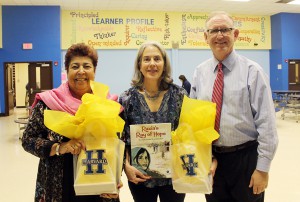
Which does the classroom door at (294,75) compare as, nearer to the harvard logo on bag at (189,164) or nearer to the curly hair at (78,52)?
the harvard logo on bag at (189,164)

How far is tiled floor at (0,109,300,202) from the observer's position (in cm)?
344

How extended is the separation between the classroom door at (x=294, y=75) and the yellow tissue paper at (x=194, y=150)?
12752 mm

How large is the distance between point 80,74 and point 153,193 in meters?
0.84

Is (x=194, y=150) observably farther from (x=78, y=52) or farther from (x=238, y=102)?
(x=78, y=52)

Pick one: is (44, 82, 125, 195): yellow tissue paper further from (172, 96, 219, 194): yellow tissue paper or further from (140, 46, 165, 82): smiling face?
(140, 46, 165, 82): smiling face

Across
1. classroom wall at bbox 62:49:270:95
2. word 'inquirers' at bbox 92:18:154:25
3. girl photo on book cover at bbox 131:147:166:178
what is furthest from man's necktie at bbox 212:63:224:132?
word 'inquirers' at bbox 92:18:154:25

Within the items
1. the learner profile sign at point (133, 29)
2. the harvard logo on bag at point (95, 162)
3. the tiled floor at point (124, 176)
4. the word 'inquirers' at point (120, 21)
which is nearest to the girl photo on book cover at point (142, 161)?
the harvard logo on bag at point (95, 162)

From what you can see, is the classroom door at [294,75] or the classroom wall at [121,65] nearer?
the classroom wall at [121,65]

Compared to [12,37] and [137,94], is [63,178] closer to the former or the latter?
[137,94]

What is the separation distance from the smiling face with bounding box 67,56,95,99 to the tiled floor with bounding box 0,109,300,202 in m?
2.09

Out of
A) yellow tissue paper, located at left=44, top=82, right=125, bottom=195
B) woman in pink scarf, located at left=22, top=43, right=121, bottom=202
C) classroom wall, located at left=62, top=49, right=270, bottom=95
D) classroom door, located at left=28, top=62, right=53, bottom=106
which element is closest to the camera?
yellow tissue paper, located at left=44, top=82, right=125, bottom=195

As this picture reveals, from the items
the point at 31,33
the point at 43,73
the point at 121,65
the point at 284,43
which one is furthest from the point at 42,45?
the point at 284,43

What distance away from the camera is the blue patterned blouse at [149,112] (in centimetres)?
175

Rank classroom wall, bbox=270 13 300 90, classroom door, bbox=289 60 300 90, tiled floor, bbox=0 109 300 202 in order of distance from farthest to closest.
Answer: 1. classroom door, bbox=289 60 300 90
2. classroom wall, bbox=270 13 300 90
3. tiled floor, bbox=0 109 300 202
